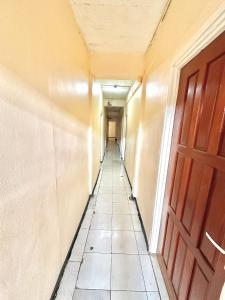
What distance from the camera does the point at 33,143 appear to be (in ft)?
3.04

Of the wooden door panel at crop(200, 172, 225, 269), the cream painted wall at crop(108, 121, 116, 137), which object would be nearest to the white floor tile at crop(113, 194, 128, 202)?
the wooden door panel at crop(200, 172, 225, 269)

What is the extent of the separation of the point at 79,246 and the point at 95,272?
1.35 ft

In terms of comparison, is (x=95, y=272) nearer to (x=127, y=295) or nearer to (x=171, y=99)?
(x=127, y=295)

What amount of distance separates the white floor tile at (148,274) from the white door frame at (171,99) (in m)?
0.12

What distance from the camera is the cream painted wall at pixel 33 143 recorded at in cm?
71

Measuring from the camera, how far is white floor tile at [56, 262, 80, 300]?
53.0 inches

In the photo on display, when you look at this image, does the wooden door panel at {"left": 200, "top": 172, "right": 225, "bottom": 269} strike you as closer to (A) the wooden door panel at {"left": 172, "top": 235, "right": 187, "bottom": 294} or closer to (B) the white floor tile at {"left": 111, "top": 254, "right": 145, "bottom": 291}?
(A) the wooden door panel at {"left": 172, "top": 235, "right": 187, "bottom": 294}

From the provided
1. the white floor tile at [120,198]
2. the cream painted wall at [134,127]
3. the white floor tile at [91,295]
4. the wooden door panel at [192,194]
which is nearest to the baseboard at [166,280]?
the white floor tile at [91,295]

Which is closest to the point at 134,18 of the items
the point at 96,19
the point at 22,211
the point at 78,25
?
the point at 96,19

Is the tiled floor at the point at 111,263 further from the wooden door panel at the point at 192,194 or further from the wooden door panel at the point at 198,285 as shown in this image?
the wooden door panel at the point at 192,194

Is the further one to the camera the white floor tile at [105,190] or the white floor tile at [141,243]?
the white floor tile at [105,190]

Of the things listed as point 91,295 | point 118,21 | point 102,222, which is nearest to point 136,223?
point 102,222

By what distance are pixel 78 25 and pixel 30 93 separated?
154cm

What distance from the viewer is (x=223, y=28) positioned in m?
0.82
